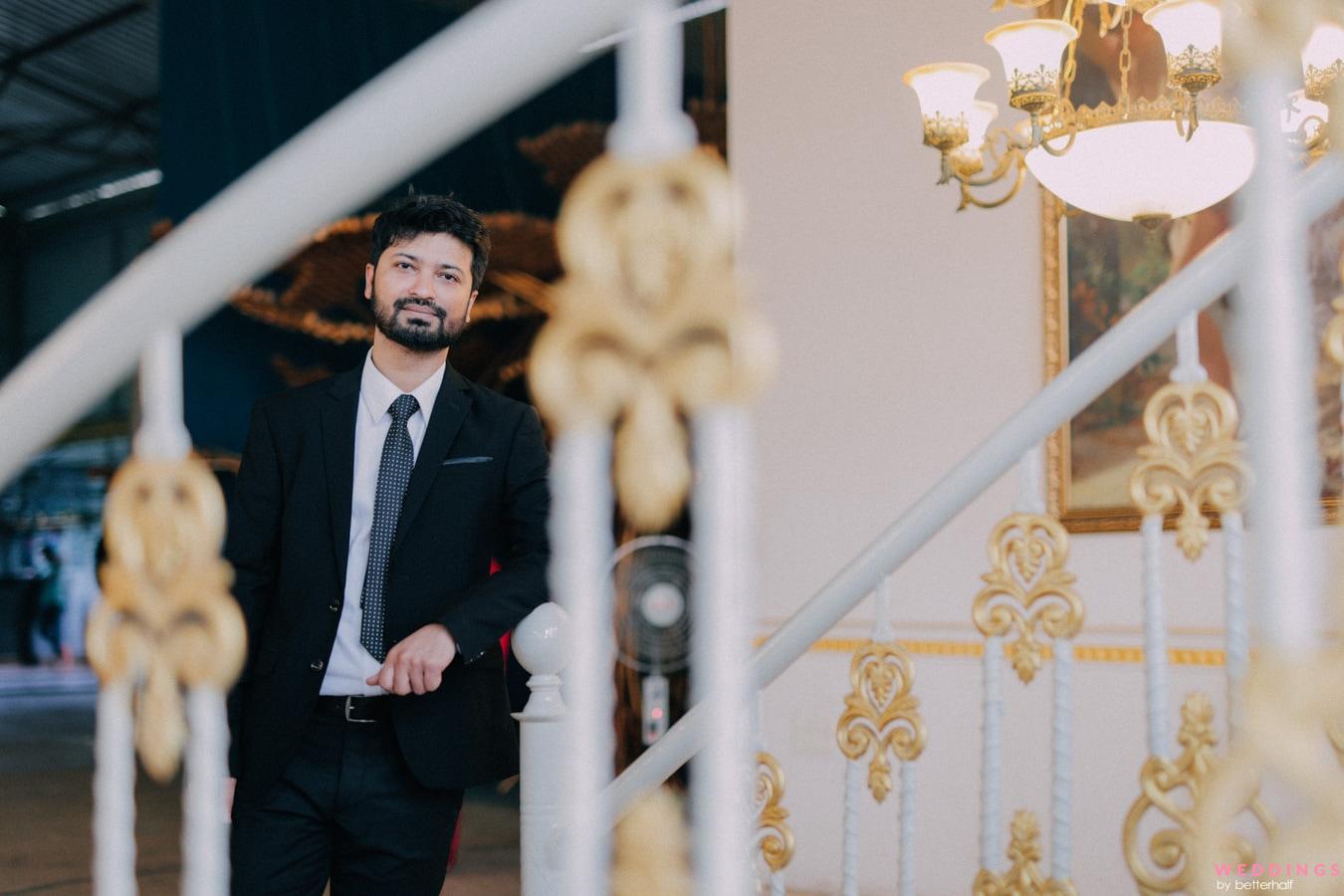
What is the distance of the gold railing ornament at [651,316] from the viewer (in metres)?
0.74

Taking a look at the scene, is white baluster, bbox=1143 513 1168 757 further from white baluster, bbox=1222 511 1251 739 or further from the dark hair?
the dark hair

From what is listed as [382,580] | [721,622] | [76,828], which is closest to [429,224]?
[382,580]

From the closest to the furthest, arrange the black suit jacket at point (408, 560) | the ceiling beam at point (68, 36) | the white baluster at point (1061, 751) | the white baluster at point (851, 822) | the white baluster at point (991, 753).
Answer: the white baluster at point (1061, 751)
the white baluster at point (991, 753)
the white baluster at point (851, 822)
the black suit jacket at point (408, 560)
the ceiling beam at point (68, 36)

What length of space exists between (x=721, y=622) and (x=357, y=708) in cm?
147

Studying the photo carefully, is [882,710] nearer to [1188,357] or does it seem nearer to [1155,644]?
[1155,644]

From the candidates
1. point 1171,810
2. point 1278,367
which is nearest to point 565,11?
point 1278,367

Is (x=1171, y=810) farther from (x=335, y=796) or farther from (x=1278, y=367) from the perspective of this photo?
(x=335, y=796)

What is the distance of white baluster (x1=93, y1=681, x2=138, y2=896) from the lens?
0.91 m

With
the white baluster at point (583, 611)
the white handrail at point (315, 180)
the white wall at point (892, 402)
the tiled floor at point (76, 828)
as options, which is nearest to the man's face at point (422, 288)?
the white handrail at point (315, 180)

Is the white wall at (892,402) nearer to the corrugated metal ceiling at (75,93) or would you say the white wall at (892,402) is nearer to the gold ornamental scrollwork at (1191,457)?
the gold ornamental scrollwork at (1191,457)

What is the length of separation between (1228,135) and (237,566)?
194 cm

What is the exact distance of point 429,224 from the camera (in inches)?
86.4

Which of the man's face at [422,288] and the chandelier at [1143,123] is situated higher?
the chandelier at [1143,123]

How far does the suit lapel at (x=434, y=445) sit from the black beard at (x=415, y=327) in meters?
0.08
